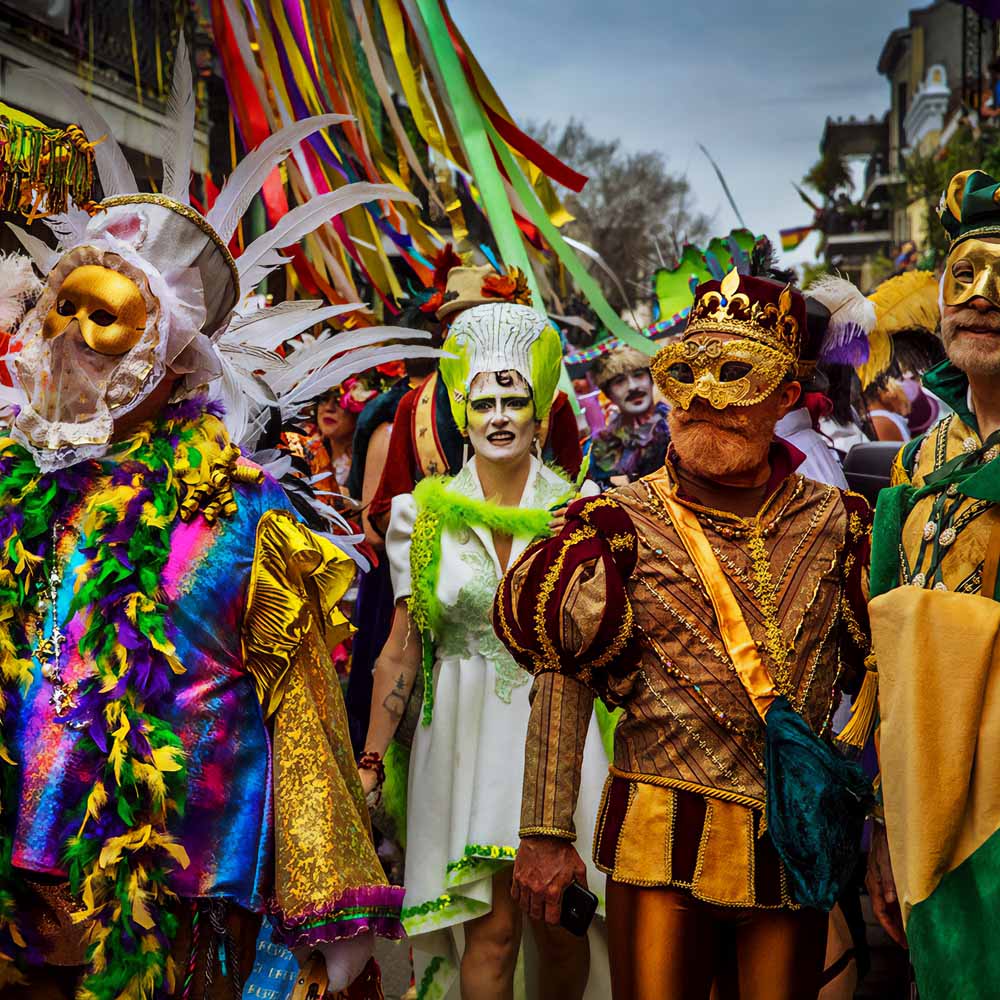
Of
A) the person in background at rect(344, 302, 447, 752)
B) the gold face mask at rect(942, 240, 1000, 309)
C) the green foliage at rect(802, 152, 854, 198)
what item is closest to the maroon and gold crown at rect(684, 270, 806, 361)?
the gold face mask at rect(942, 240, 1000, 309)

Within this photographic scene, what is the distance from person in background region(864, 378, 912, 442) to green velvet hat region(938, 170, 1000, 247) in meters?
4.18

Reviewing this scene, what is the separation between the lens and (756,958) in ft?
10.8

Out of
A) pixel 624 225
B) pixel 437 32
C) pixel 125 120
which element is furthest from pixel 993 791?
pixel 624 225

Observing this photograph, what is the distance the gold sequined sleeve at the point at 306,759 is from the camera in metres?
3.20

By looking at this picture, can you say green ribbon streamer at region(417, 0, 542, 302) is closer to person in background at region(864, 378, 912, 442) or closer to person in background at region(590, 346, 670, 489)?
person in background at region(864, 378, 912, 442)

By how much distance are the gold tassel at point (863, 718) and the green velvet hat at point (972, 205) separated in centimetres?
94

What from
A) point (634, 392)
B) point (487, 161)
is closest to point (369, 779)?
point (487, 161)

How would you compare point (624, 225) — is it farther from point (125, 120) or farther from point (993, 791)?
point (993, 791)

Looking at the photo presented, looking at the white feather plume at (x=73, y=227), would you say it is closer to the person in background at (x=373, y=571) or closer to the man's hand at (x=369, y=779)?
the man's hand at (x=369, y=779)

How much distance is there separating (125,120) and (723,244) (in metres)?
4.93

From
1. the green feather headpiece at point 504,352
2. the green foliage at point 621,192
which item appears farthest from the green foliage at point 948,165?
the green feather headpiece at point 504,352

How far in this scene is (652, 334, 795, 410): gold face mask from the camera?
3.51 metres

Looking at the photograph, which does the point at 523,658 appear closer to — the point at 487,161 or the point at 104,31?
the point at 487,161

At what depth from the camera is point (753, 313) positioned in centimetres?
360
